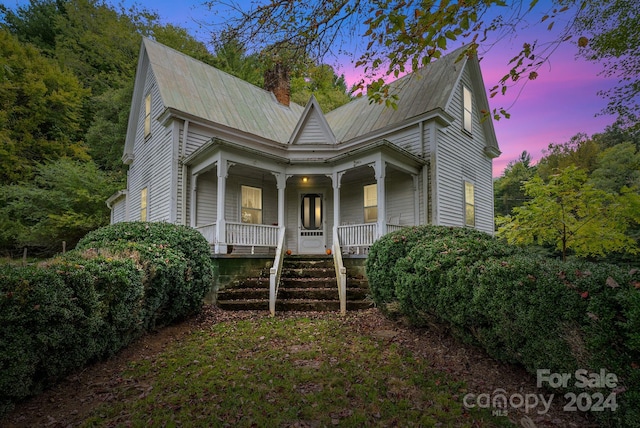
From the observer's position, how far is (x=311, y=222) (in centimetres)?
1205

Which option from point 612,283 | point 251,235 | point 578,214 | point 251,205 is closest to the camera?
point 612,283

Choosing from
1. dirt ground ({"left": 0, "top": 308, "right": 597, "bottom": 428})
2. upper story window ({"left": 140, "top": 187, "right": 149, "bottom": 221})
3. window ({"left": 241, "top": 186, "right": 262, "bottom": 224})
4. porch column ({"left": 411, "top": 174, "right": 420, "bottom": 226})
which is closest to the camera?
dirt ground ({"left": 0, "top": 308, "right": 597, "bottom": 428})


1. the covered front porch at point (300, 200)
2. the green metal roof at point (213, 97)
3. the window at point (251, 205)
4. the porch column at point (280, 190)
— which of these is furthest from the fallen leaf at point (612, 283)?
the green metal roof at point (213, 97)

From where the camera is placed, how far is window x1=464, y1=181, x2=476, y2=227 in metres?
11.9

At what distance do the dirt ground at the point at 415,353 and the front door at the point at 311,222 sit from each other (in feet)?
19.6

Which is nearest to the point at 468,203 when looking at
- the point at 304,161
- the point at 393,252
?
the point at 304,161

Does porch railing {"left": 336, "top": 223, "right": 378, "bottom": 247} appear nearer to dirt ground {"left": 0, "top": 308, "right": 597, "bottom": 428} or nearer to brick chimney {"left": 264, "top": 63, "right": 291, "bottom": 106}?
dirt ground {"left": 0, "top": 308, "right": 597, "bottom": 428}

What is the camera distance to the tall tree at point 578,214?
27.6 ft

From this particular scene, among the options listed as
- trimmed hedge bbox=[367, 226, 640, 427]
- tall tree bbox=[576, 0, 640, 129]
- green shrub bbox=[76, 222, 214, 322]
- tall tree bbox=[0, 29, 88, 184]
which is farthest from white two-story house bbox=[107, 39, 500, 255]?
tall tree bbox=[0, 29, 88, 184]

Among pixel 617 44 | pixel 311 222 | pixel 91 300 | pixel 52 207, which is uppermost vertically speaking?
pixel 617 44

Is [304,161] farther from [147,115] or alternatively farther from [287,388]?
[287,388]

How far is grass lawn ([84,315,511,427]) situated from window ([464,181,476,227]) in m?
8.22

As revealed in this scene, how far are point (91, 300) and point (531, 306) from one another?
482 centimetres

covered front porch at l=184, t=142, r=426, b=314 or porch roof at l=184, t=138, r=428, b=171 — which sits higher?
porch roof at l=184, t=138, r=428, b=171
